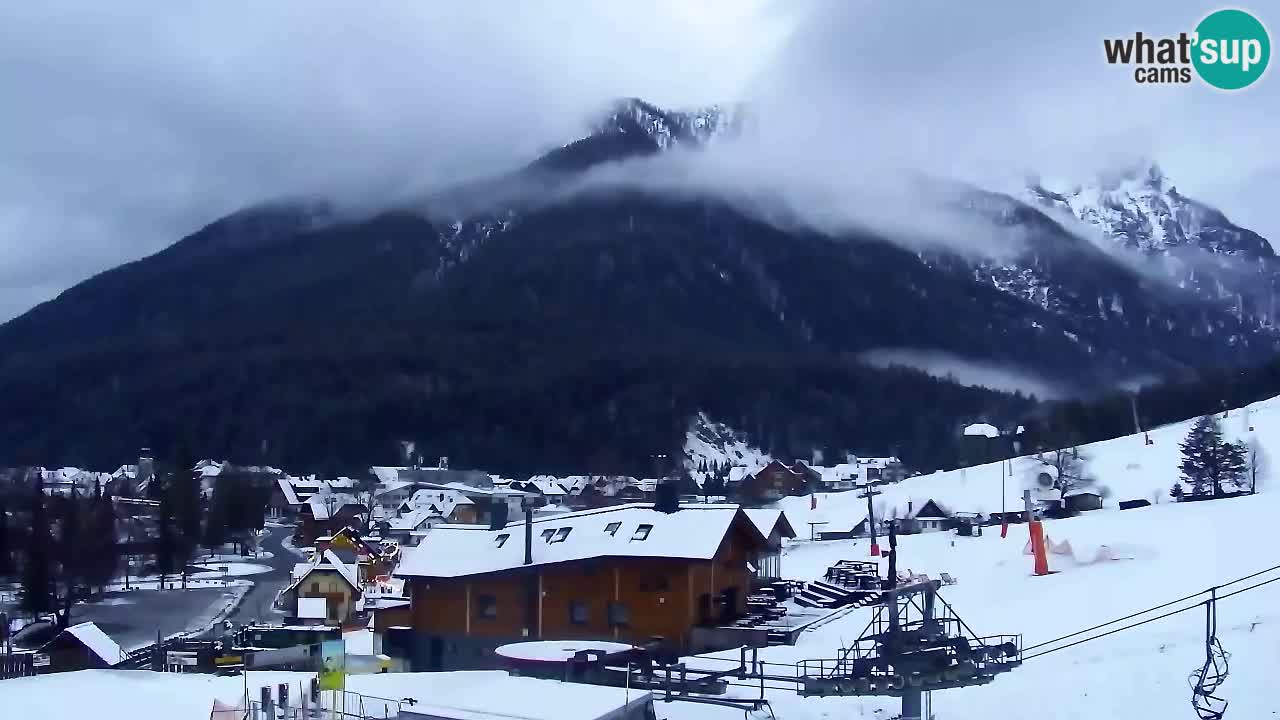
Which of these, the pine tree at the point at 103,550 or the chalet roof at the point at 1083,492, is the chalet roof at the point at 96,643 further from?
the chalet roof at the point at 1083,492

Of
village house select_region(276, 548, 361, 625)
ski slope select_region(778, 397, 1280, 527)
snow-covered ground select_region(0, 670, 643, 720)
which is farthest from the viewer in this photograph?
ski slope select_region(778, 397, 1280, 527)

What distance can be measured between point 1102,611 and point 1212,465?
3173cm

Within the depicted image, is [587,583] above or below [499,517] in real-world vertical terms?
below

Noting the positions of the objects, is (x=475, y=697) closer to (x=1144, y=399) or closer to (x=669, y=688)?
(x=669, y=688)

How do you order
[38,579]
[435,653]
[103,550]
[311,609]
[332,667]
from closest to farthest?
[332,667], [435,653], [311,609], [38,579], [103,550]

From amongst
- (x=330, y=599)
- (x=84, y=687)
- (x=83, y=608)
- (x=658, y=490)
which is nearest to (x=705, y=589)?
(x=658, y=490)

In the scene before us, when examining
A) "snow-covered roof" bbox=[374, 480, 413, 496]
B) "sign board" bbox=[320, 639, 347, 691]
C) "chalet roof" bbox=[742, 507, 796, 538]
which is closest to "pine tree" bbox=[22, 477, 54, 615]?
"chalet roof" bbox=[742, 507, 796, 538]

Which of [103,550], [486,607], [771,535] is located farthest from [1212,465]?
[103,550]

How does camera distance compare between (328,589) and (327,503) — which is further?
(327,503)

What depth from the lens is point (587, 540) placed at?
36.8 m

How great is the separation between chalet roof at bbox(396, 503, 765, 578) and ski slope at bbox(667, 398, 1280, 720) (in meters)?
4.47

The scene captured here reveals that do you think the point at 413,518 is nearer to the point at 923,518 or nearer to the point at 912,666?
the point at 923,518

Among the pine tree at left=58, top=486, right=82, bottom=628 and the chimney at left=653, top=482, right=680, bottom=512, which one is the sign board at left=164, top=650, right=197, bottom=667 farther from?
the pine tree at left=58, top=486, right=82, bottom=628

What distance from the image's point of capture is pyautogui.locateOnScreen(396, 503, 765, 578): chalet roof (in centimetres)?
3578
